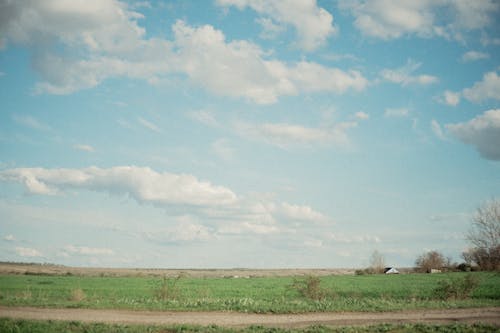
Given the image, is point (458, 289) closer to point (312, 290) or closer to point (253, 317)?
point (312, 290)

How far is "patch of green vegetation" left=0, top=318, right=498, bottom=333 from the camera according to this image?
47.1 feet

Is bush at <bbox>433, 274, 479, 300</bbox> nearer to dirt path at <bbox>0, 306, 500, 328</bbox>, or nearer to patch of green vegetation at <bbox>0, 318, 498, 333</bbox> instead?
dirt path at <bbox>0, 306, 500, 328</bbox>

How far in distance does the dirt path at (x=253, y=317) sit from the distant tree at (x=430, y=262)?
85846 mm

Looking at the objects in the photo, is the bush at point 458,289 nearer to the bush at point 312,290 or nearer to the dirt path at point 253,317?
the dirt path at point 253,317

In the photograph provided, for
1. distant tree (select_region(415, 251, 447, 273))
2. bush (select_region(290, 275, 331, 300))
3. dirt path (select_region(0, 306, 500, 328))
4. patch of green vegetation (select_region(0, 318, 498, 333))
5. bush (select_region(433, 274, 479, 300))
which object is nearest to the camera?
patch of green vegetation (select_region(0, 318, 498, 333))

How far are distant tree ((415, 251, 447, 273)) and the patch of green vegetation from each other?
93.4 meters

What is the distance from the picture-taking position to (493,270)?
2990 inches

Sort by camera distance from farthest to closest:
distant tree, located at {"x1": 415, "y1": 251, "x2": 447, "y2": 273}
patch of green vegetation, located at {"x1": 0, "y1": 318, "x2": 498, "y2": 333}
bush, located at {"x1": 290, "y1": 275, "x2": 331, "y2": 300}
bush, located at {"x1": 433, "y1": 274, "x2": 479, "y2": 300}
A: distant tree, located at {"x1": 415, "y1": 251, "x2": 447, "y2": 273}
bush, located at {"x1": 433, "y1": 274, "x2": 479, "y2": 300}
bush, located at {"x1": 290, "y1": 275, "x2": 331, "y2": 300}
patch of green vegetation, located at {"x1": 0, "y1": 318, "x2": 498, "y2": 333}

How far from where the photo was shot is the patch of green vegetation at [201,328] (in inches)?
565

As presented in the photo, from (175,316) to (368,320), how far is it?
9375 millimetres

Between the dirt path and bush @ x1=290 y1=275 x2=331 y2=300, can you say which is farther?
bush @ x1=290 y1=275 x2=331 y2=300

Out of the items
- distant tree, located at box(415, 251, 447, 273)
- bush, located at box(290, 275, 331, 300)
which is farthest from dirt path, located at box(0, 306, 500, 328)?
distant tree, located at box(415, 251, 447, 273)

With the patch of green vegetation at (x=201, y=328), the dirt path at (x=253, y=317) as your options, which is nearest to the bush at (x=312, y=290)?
the dirt path at (x=253, y=317)

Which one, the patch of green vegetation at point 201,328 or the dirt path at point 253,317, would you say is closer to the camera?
the patch of green vegetation at point 201,328
